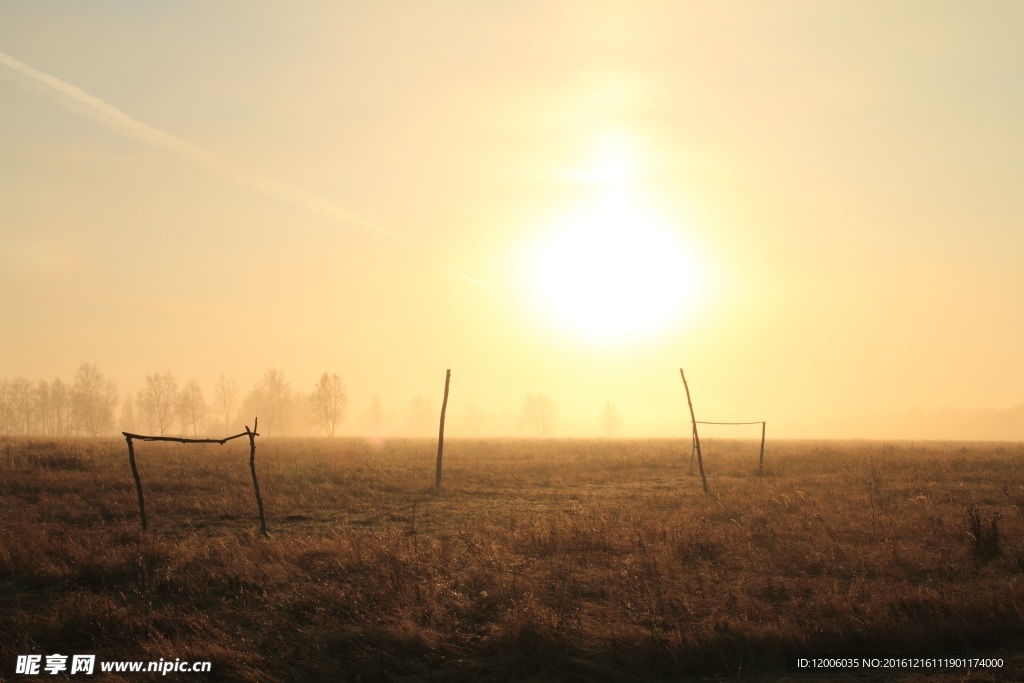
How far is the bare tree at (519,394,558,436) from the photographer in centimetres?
15762

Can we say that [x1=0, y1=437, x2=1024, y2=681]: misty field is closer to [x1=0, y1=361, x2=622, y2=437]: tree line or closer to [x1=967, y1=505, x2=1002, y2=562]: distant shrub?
[x1=967, y1=505, x2=1002, y2=562]: distant shrub

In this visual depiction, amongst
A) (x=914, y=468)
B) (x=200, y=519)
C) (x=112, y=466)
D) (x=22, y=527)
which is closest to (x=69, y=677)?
(x=22, y=527)

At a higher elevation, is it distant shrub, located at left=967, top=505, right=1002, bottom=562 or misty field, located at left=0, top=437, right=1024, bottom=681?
distant shrub, located at left=967, top=505, right=1002, bottom=562

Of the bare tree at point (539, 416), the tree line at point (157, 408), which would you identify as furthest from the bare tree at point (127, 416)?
the bare tree at point (539, 416)

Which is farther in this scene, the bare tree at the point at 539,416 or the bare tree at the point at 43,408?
the bare tree at the point at 539,416

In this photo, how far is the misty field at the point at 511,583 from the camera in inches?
302

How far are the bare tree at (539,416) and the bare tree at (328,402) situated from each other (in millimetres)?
57552

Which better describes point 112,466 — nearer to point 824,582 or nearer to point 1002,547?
point 824,582

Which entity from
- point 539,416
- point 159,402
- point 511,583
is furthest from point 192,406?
point 511,583

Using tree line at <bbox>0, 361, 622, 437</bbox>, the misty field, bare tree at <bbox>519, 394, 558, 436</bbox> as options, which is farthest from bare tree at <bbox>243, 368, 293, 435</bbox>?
the misty field

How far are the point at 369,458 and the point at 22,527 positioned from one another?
2019 centimetres

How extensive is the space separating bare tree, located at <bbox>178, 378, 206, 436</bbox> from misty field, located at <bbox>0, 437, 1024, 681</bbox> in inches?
4361

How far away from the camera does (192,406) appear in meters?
121

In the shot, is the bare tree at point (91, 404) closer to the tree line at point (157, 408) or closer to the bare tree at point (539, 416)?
the tree line at point (157, 408)
